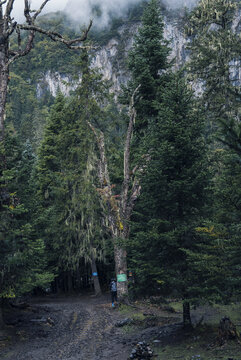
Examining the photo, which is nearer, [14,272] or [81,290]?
[14,272]

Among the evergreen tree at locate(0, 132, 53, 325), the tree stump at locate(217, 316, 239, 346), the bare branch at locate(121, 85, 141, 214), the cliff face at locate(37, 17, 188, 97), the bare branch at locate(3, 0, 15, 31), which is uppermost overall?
the cliff face at locate(37, 17, 188, 97)

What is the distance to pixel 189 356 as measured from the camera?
8.30 m

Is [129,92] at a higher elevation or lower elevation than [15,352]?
higher

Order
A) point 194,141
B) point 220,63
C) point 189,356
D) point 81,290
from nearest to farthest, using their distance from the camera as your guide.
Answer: point 189,356
point 194,141
point 220,63
point 81,290

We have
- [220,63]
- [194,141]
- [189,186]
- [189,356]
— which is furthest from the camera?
[220,63]

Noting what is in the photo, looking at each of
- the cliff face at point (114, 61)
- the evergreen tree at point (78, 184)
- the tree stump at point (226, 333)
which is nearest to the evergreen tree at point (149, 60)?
the evergreen tree at point (78, 184)

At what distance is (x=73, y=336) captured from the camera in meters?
12.4

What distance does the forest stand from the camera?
9.75 metres

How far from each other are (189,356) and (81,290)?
85.1ft

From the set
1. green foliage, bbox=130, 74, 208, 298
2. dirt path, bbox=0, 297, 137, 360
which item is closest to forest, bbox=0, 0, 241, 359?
green foliage, bbox=130, 74, 208, 298

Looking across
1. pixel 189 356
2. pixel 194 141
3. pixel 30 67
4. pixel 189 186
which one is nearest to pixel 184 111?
pixel 194 141

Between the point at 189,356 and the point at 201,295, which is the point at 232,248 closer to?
the point at 201,295

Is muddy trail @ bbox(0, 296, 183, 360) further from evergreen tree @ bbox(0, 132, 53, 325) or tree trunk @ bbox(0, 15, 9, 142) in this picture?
tree trunk @ bbox(0, 15, 9, 142)

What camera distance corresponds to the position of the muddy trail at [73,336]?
987 centimetres
